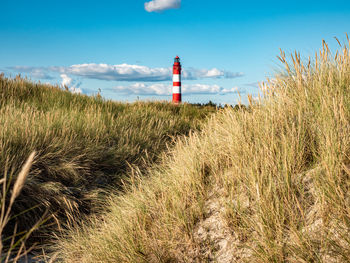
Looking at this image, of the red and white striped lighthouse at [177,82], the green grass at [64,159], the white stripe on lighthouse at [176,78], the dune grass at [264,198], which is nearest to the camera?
the dune grass at [264,198]

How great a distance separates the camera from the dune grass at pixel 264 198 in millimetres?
2160

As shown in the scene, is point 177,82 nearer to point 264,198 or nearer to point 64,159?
point 64,159

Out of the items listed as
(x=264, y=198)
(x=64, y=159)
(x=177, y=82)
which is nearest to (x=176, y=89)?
(x=177, y=82)

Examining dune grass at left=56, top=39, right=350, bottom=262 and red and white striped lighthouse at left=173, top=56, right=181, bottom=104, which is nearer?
dune grass at left=56, top=39, right=350, bottom=262

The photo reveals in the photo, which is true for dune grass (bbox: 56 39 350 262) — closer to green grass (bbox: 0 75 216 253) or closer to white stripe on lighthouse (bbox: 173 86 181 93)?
green grass (bbox: 0 75 216 253)

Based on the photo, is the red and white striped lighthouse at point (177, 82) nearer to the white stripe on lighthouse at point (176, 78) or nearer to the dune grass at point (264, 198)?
the white stripe on lighthouse at point (176, 78)

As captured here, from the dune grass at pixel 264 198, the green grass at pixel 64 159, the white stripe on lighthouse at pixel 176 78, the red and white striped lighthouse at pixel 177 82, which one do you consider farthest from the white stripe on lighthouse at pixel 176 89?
the dune grass at pixel 264 198

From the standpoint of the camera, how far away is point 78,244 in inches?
120

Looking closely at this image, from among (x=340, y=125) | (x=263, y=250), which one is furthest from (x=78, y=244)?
(x=340, y=125)

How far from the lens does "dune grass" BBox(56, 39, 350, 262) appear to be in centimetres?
216

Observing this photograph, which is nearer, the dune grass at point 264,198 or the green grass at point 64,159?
the dune grass at point 264,198

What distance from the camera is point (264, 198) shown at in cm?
238

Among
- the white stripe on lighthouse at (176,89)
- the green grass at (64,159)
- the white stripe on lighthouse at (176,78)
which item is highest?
the white stripe on lighthouse at (176,78)

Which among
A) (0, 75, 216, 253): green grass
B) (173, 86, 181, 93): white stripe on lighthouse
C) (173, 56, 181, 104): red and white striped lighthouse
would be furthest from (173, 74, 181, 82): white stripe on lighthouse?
(0, 75, 216, 253): green grass
